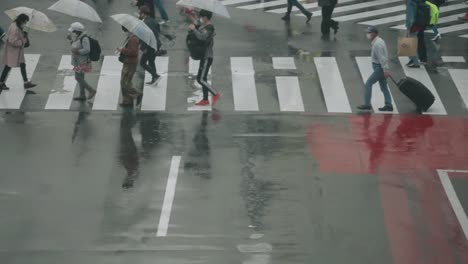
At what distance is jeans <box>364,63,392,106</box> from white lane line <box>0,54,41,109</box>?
24.0 ft

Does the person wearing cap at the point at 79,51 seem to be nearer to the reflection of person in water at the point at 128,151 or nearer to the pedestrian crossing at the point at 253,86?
the pedestrian crossing at the point at 253,86

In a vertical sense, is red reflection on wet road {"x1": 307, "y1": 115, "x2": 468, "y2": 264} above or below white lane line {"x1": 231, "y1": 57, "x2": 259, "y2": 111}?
above

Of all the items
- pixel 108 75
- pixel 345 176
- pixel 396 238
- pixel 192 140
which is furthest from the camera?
pixel 108 75

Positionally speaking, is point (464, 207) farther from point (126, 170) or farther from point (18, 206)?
point (18, 206)

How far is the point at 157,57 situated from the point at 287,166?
7.59 m

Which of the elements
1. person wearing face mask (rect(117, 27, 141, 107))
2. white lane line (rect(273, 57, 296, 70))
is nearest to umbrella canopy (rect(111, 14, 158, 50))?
person wearing face mask (rect(117, 27, 141, 107))

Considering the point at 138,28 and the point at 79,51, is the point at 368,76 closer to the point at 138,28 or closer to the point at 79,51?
the point at 138,28

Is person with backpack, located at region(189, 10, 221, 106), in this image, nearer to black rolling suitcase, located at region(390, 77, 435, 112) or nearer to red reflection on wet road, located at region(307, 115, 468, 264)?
red reflection on wet road, located at region(307, 115, 468, 264)

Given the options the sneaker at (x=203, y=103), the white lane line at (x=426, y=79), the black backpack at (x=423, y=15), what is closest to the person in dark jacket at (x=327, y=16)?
the white lane line at (x=426, y=79)

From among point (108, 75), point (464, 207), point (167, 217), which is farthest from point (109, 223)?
point (108, 75)

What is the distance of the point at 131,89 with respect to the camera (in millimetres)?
23219

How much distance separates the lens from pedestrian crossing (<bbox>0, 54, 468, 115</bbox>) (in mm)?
23328

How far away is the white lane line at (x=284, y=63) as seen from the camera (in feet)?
84.9

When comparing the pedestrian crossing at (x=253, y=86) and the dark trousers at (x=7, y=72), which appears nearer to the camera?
the pedestrian crossing at (x=253, y=86)
